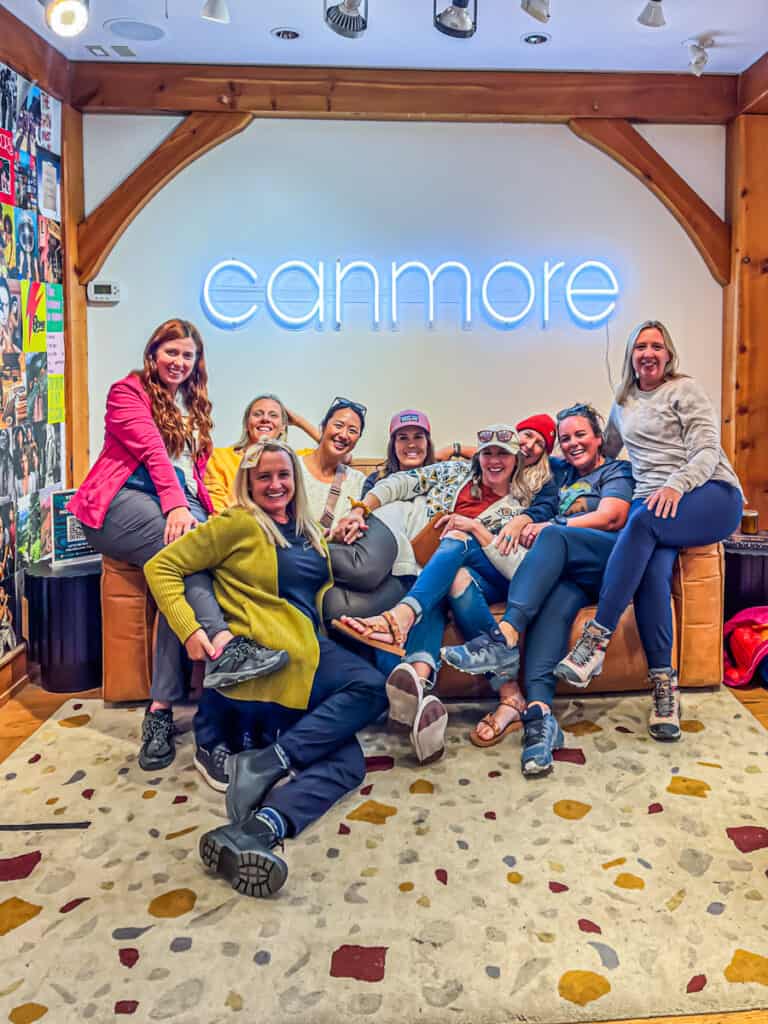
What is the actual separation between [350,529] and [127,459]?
83 cm

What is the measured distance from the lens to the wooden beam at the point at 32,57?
3.53 meters

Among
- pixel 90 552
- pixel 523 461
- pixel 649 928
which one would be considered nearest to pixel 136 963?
pixel 649 928

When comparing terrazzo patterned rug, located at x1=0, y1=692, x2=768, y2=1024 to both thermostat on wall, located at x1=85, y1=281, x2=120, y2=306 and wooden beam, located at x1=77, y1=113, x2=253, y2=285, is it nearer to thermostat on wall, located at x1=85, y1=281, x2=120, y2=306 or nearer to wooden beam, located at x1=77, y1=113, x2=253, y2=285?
thermostat on wall, located at x1=85, y1=281, x2=120, y2=306

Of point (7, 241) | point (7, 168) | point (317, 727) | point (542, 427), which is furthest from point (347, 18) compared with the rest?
point (317, 727)

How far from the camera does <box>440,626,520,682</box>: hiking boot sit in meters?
2.81

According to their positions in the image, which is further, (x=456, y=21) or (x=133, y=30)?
(x=133, y=30)

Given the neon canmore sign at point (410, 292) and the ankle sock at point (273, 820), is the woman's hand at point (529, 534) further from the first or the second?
the neon canmore sign at point (410, 292)

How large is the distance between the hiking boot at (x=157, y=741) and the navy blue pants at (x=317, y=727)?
151 mm

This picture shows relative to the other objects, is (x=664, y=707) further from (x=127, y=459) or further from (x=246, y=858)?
(x=127, y=459)

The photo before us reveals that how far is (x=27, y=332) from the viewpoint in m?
3.74

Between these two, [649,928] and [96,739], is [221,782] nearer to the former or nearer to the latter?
[96,739]

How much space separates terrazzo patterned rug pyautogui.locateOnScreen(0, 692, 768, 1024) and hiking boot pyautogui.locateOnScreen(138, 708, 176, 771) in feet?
0.18

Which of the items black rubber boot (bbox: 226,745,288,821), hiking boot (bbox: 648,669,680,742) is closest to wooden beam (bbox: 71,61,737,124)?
hiking boot (bbox: 648,669,680,742)

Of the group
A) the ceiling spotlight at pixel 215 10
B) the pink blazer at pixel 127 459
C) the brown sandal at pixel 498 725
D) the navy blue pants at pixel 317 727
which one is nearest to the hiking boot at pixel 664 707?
the brown sandal at pixel 498 725
